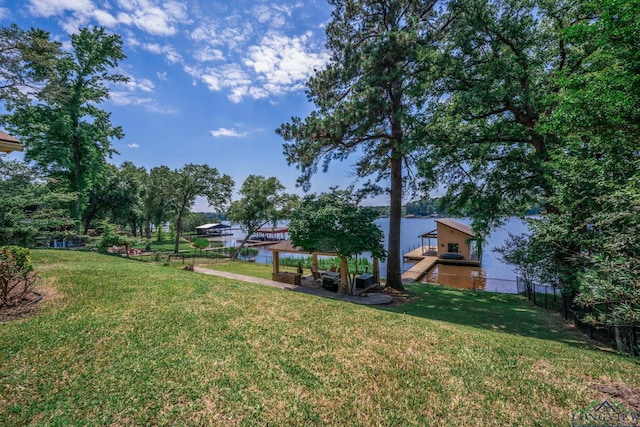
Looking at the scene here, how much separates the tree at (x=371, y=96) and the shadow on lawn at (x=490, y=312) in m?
2.17

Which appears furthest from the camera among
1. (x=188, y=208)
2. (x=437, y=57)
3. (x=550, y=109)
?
(x=188, y=208)

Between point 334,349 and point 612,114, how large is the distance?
23.2ft

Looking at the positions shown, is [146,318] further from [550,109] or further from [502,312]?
[550,109]

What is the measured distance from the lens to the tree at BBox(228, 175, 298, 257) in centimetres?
2633

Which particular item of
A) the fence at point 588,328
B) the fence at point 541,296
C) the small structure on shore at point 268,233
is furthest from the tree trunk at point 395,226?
the small structure on shore at point 268,233

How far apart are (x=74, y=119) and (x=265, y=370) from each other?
849 inches

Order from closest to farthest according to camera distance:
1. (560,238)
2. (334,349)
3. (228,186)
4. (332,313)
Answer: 1. (334,349)
2. (332,313)
3. (560,238)
4. (228,186)

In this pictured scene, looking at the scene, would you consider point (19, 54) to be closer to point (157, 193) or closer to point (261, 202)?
point (261, 202)

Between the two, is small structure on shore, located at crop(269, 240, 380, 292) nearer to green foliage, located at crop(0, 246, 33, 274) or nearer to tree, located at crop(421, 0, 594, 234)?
tree, located at crop(421, 0, 594, 234)

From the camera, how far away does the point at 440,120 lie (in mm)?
10156

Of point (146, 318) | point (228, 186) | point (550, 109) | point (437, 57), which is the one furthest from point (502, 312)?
point (228, 186)

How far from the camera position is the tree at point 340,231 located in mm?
11098

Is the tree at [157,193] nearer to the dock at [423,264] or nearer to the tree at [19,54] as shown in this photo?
the tree at [19,54]

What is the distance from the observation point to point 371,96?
1055 cm
